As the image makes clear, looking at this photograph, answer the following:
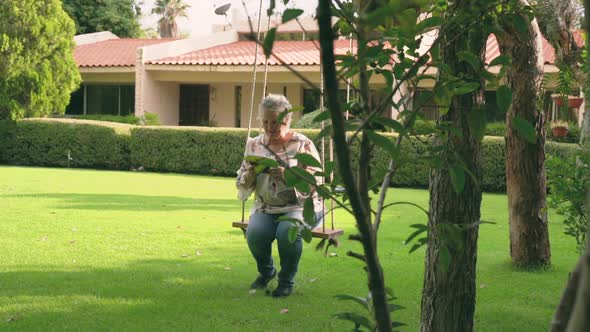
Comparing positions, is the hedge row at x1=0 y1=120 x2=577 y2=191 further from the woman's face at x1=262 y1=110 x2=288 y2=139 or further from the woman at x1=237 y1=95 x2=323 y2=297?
the woman's face at x1=262 y1=110 x2=288 y2=139

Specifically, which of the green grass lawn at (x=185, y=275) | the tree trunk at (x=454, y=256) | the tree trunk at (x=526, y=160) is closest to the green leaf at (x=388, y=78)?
the tree trunk at (x=454, y=256)

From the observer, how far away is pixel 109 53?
33438 millimetres

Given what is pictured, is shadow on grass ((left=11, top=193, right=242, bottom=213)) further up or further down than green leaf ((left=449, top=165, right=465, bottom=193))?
further down

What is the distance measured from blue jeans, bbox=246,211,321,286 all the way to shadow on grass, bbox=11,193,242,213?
6.55 meters

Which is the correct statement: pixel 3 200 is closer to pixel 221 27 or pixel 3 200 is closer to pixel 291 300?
pixel 291 300

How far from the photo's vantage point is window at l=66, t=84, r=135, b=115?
3189 cm

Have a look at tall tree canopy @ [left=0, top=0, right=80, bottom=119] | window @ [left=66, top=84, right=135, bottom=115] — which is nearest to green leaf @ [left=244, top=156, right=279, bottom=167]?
tall tree canopy @ [left=0, top=0, right=80, bottom=119]

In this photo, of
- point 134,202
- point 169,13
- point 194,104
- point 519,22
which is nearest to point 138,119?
point 194,104

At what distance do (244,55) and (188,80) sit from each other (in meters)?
2.23

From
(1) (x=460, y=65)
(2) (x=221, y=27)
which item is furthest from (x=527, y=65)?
(2) (x=221, y=27)

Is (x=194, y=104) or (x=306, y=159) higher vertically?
(x=306, y=159)

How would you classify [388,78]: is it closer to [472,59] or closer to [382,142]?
[472,59]

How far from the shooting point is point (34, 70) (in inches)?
969

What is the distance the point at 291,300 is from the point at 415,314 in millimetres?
990
